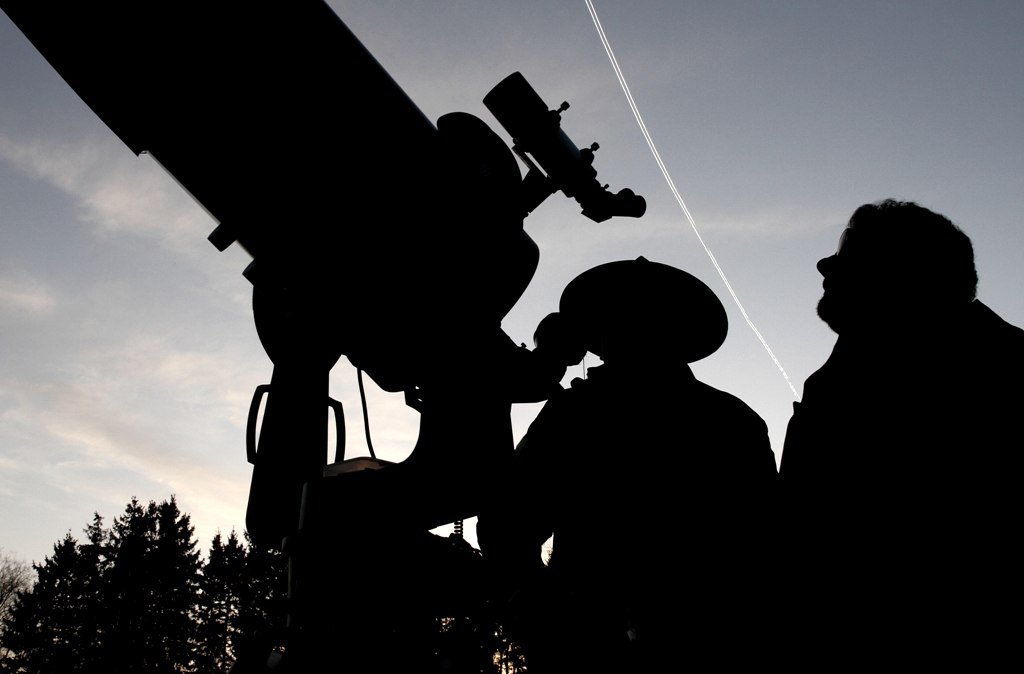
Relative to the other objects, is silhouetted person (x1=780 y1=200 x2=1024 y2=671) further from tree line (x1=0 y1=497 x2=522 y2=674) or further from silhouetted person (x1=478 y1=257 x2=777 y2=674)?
tree line (x1=0 y1=497 x2=522 y2=674)

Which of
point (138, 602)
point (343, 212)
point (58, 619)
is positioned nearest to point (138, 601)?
point (138, 602)

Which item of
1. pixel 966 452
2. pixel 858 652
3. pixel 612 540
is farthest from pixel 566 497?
pixel 966 452

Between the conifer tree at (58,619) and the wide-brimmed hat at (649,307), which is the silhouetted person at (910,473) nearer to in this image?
the wide-brimmed hat at (649,307)

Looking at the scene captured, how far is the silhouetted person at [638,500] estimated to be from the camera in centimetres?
148

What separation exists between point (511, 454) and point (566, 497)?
26 centimetres

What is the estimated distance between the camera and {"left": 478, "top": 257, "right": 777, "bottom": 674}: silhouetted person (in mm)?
1476

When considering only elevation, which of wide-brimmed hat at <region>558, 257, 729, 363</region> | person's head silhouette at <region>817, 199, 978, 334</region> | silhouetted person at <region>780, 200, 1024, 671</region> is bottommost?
silhouetted person at <region>780, 200, 1024, 671</region>

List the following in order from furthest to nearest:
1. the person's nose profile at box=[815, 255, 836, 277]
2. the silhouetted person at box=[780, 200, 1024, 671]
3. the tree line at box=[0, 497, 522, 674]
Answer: the tree line at box=[0, 497, 522, 674]
the person's nose profile at box=[815, 255, 836, 277]
the silhouetted person at box=[780, 200, 1024, 671]

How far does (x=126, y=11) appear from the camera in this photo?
5.85 feet

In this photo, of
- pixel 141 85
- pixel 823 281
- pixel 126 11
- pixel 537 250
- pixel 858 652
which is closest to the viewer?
pixel 858 652

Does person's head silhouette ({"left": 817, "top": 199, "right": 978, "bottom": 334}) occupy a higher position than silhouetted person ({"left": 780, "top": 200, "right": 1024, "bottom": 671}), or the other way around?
person's head silhouette ({"left": 817, "top": 199, "right": 978, "bottom": 334})

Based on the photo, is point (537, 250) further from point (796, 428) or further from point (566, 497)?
point (796, 428)

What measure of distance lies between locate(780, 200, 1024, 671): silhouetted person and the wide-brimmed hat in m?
0.53

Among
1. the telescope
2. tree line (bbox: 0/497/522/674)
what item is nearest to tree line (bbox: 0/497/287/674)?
tree line (bbox: 0/497/522/674)
